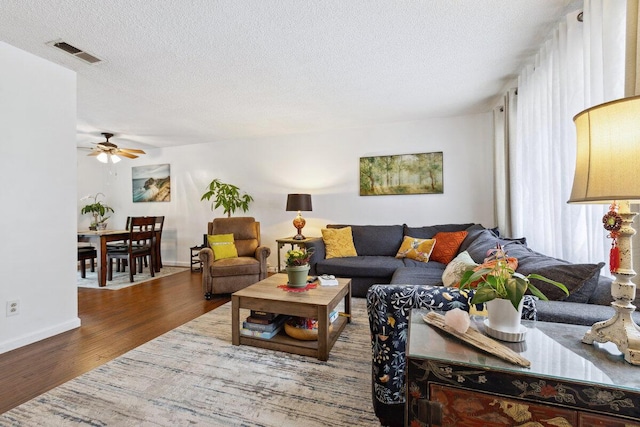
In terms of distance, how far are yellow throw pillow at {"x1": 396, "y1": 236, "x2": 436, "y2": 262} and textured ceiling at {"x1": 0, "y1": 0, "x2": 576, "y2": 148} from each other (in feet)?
5.75

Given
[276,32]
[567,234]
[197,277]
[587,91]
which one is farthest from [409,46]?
[197,277]

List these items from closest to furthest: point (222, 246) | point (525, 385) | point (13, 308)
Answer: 1. point (525, 385)
2. point (13, 308)
3. point (222, 246)

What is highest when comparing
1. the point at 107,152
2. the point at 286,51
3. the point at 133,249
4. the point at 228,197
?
the point at 286,51

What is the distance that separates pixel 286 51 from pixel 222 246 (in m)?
2.52

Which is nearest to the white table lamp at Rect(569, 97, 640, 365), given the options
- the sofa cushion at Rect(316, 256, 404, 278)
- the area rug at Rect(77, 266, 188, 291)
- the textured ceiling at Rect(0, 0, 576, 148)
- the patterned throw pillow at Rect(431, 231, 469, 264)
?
the textured ceiling at Rect(0, 0, 576, 148)

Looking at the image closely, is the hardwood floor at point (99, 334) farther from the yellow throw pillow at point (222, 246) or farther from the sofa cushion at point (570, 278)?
the sofa cushion at point (570, 278)

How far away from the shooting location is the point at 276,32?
82.4 inches

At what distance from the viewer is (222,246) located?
3.77 meters

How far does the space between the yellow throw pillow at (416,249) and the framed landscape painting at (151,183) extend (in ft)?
15.4

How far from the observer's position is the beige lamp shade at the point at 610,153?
0.77 m

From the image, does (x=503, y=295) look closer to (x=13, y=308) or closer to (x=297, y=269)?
(x=297, y=269)

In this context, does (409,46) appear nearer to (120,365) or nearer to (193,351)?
(193,351)

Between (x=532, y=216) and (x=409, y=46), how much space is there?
1.96 m

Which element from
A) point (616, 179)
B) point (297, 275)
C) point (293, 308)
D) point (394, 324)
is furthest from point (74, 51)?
point (616, 179)
